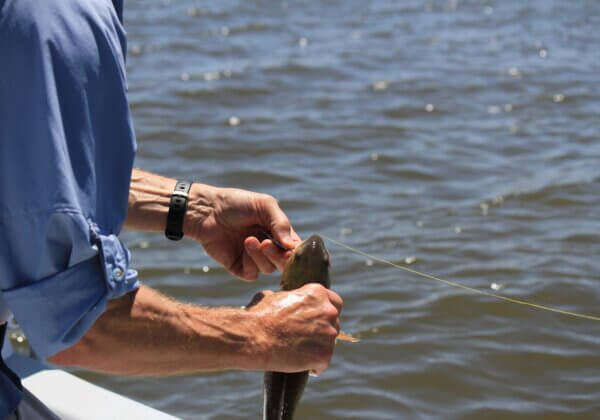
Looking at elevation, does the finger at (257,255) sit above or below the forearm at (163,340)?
below

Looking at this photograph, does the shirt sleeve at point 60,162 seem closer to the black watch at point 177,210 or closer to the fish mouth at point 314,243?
the fish mouth at point 314,243

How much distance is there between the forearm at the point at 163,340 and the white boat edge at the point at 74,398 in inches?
51.2

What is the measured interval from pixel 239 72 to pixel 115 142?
921 centimetres

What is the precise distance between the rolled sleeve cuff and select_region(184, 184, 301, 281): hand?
1.24 m

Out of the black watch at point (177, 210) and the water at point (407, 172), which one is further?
the water at point (407, 172)

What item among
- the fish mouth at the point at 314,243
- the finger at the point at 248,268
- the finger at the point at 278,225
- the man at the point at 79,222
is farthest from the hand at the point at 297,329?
the finger at the point at 248,268

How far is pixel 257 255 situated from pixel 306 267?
0.31 metres

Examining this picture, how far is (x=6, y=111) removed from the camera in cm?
210

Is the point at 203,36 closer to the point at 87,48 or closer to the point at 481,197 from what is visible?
the point at 481,197

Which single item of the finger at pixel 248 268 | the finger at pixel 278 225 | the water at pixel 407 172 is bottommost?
the water at pixel 407 172

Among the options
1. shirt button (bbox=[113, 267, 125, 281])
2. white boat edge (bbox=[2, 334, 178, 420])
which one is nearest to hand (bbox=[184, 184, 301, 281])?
white boat edge (bbox=[2, 334, 178, 420])

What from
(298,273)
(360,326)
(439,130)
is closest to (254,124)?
(439,130)

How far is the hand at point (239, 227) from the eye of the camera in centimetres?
350

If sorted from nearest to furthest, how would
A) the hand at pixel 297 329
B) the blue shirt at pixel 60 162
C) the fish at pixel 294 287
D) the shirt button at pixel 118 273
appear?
the blue shirt at pixel 60 162 → the shirt button at pixel 118 273 → the hand at pixel 297 329 → the fish at pixel 294 287
